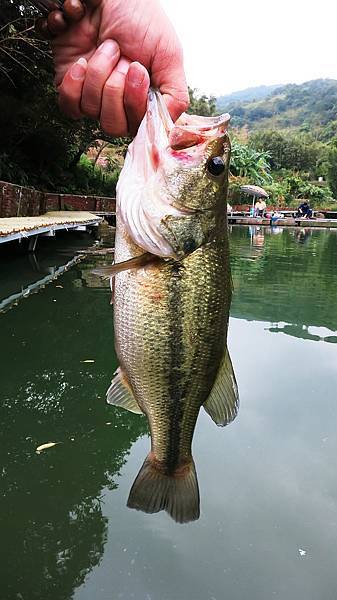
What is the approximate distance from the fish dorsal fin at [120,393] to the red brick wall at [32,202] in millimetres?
10167

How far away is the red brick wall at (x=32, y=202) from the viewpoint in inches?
470

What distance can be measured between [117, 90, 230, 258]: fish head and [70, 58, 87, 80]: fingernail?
9.7 inches

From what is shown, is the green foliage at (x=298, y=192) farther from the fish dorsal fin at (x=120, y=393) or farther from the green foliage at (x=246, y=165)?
the fish dorsal fin at (x=120, y=393)

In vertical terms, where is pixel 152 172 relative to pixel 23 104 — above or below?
below

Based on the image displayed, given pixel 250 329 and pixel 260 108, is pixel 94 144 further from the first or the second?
pixel 260 108

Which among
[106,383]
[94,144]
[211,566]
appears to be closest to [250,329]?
[106,383]

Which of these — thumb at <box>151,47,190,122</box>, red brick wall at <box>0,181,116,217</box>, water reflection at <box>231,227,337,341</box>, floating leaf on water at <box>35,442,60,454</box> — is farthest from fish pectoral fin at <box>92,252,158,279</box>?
red brick wall at <box>0,181,116,217</box>

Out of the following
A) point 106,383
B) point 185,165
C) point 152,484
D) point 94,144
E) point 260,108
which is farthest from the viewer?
point 260,108

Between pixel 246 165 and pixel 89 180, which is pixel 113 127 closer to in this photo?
pixel 89 180

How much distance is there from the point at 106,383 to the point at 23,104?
16274 millimetres

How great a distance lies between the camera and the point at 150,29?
5.35 ft

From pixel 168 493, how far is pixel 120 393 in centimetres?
38

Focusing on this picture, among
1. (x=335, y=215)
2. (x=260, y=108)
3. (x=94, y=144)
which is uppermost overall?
(x=260, y=108)

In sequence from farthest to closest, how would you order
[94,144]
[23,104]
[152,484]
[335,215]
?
[335,215] → [94,144] → [23,104] → [152,484]
